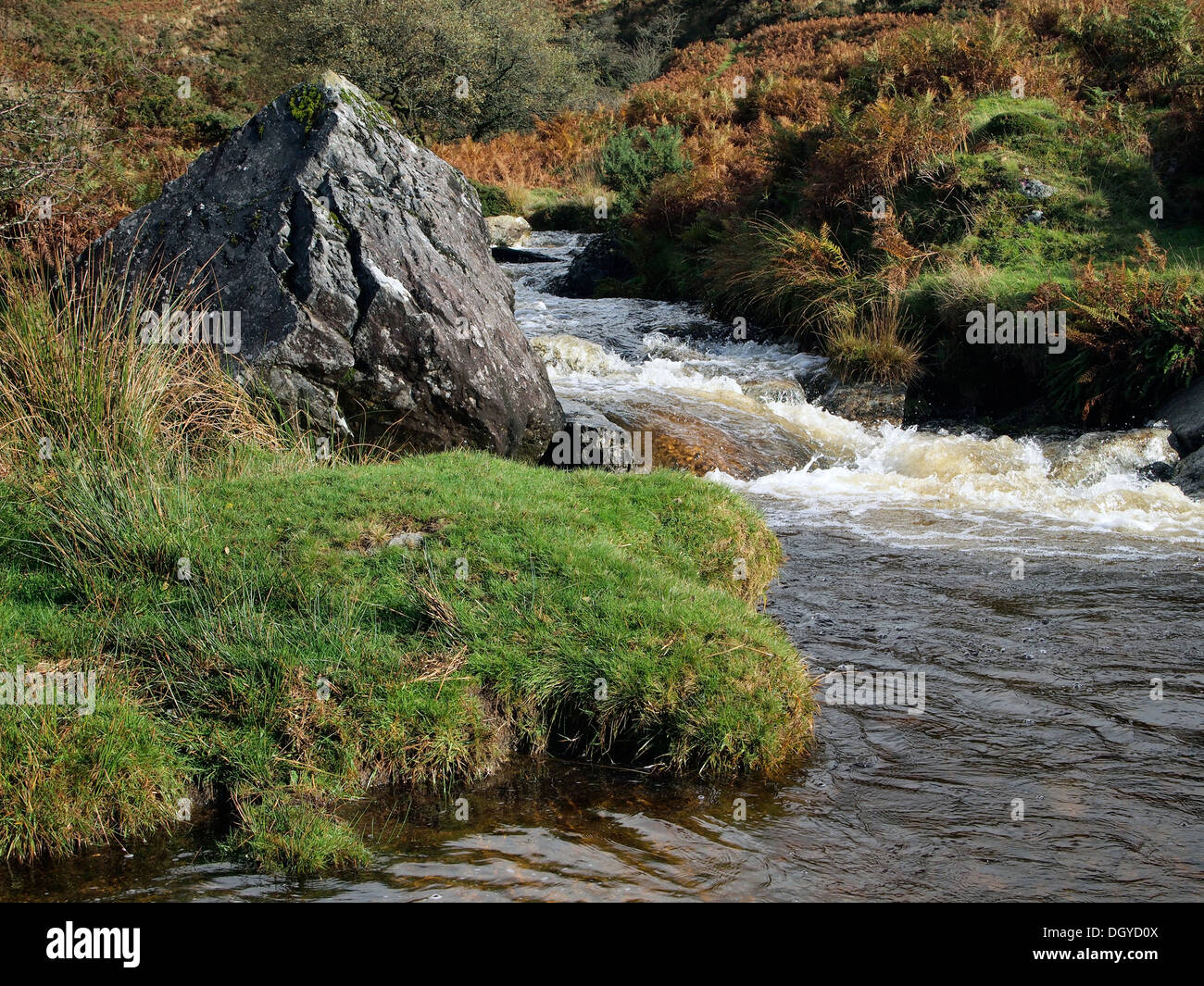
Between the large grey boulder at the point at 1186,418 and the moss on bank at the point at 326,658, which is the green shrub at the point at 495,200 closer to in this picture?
the large grey boulder at the point at 1186,418

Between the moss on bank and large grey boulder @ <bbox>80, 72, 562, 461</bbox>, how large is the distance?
238cm

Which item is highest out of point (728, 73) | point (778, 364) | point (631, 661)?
point (728, 73)

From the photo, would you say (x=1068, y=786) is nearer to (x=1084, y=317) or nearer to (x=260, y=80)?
(x=1084, y=317)

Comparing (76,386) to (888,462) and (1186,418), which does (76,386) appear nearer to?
(888,462)

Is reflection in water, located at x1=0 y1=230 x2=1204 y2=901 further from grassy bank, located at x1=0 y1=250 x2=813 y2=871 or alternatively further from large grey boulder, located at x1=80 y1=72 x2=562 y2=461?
large grey boulder, located at x1=80 y1=72 x2=562 y2=461

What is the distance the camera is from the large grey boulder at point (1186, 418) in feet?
38.4

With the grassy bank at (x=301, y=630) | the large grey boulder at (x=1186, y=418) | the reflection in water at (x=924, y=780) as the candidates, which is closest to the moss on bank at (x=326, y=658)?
the grassy bank at (x=301, y=630)

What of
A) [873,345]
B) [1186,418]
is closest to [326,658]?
[873,345]

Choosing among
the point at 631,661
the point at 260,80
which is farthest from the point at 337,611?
the point at 260,80

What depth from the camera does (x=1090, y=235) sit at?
15.2 m

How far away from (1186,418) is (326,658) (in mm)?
10999

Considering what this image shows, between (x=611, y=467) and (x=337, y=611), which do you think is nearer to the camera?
(x=337, y=611)

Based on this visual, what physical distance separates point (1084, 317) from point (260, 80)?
28092 millimetres
